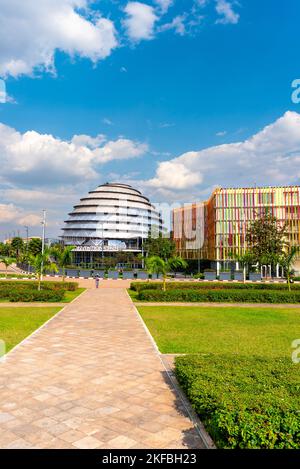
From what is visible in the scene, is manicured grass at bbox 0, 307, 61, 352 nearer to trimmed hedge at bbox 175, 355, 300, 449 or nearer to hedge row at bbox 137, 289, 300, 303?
trimmed hedge at bbox 175, 355, 300, 449

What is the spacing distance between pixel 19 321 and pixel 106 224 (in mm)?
75770

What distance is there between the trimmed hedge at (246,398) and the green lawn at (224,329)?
1.23m

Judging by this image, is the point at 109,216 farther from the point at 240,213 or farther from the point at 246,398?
the point at 246,398

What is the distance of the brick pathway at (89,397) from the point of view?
17.5 feet

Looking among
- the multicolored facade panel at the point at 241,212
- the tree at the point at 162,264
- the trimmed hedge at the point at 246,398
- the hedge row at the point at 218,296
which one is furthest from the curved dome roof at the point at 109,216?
the trimmed hedge at the point at 246,398

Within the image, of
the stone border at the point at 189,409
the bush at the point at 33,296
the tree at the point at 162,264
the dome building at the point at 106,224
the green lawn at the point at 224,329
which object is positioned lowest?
the green lawn at the point at 224,329

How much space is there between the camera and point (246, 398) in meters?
5.25

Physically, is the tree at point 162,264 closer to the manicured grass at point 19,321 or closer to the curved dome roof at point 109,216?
the manicured grass at point 19,321

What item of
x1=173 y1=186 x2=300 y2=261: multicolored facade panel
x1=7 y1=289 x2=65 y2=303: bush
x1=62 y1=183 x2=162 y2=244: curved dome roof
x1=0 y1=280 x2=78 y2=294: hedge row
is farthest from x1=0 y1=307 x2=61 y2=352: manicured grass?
x1=62 y1=183 x2=162 y2=244: curved dome roof

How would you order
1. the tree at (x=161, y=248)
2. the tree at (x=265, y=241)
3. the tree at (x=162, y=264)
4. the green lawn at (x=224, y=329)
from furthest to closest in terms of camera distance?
the tree at (x=161, y=248), the tree at (x=265, y=241), the tree at (x=162, y=264), the green lawn at (x=224, y=329)

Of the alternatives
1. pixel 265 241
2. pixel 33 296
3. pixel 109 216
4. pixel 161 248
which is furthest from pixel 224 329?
pixel 109 216
